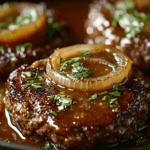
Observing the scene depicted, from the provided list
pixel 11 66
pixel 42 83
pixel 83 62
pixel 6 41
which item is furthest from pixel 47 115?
pixel 6 41

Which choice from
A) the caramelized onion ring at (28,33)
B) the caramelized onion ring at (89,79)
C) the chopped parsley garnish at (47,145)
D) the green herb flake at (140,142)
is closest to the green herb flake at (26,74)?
the caramelized onion ring at (89,79)

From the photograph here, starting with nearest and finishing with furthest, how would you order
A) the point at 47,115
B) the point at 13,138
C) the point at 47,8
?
1. the point at 47,115
2. the point at 13,138
3. the point at 47,8

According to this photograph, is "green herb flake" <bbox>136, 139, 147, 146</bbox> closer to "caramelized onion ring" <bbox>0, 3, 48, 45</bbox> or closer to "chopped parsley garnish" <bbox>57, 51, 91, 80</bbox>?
"chopped parsley garnish" <bbox>57, 51, 91, 80</bbox>

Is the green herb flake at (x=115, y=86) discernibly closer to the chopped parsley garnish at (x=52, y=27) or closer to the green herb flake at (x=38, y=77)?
the green herb flake at (x=38, y=77)

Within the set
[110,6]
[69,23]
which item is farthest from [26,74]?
[110,6]

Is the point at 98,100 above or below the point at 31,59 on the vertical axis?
above

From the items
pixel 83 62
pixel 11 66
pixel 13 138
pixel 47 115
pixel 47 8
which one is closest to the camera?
pixel 47 115

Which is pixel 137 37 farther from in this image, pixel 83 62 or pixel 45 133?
pixel 45 133

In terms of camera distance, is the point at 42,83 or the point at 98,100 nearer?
the point at 98,100
